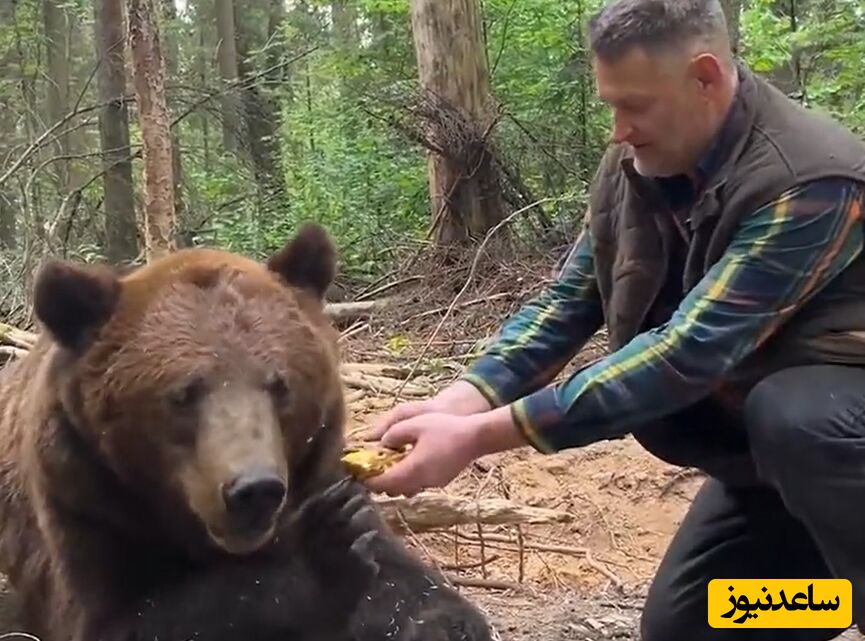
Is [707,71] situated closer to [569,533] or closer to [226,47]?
[569,533]

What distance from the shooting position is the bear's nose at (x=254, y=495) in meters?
2.79

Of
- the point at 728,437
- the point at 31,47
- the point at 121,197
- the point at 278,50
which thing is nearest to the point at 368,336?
the point at 121,197

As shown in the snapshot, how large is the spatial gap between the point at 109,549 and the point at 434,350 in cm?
597

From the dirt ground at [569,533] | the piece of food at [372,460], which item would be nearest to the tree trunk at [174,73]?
the dirt ground at [569,533]

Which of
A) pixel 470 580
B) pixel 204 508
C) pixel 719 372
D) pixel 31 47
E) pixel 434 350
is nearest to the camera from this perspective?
pixel 204 508

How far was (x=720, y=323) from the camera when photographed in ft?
10.6

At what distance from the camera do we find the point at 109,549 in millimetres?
3363

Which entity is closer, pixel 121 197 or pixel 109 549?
pixel 109 549

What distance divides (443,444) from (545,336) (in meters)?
0.87

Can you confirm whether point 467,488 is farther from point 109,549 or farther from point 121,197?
point 121,197

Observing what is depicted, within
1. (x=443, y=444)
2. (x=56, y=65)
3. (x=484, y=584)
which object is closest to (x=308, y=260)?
(x=443, y=444)

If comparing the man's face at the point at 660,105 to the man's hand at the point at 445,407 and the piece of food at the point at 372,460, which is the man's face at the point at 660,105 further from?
the piece of food at the point at 372,460

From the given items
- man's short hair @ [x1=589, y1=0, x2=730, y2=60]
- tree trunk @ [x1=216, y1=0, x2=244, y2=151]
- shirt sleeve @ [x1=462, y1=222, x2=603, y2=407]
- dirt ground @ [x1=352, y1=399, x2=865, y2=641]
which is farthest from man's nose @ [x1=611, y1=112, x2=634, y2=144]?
tree trunk @ [x1=216, y1=0, x2=244, y2=151]

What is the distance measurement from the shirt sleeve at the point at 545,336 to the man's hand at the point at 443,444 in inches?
21.1
